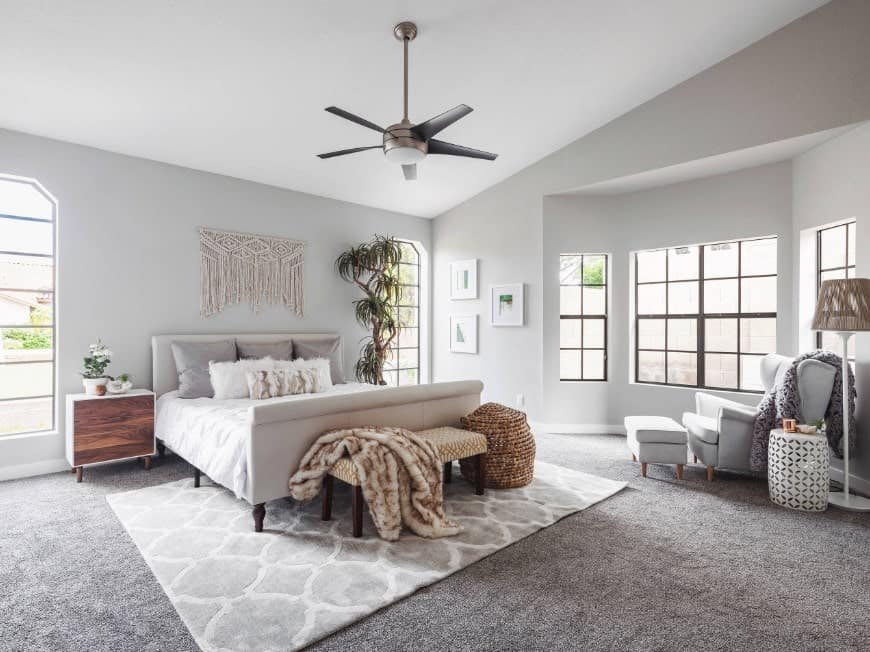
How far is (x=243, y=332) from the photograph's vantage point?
520 cm

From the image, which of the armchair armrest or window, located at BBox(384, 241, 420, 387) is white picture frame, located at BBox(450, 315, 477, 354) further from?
the armchair armrest

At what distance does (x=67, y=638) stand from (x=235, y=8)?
10.7ft

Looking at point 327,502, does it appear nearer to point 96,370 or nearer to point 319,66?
point 96,370

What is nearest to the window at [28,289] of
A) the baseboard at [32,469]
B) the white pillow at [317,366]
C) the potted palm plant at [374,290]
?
the baseboard at [32,469]

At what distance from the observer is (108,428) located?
3984mm

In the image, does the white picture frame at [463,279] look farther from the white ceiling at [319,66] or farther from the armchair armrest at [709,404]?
the armchair armrest at [709,404]

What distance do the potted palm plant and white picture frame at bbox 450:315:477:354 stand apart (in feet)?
3.04

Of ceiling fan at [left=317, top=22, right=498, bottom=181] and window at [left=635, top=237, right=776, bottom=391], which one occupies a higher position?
ceiling fan at [left=317, top=22, right=498, bottom=181]

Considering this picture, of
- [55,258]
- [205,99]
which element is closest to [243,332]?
[55,258]

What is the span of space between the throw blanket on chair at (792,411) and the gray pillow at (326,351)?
3883 millimetres

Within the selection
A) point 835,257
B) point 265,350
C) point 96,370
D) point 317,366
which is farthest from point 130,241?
point 835,257

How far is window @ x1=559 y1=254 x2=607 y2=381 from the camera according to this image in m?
5.70

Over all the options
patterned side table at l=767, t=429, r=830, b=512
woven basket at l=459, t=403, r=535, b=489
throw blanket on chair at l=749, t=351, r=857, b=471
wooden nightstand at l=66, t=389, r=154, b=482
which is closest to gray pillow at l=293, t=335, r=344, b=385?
wooden nightstand at l=66, t=389, r=154, b=482

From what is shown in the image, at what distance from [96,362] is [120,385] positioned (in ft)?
0.89
